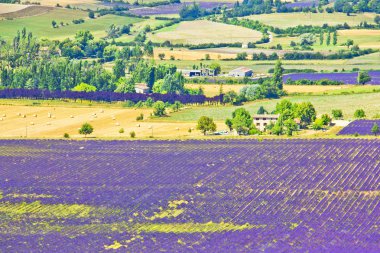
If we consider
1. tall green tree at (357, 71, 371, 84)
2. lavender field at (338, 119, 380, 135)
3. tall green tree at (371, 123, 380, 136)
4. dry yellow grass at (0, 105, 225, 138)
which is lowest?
dry yellow grass at (0, 105, 225, 138)

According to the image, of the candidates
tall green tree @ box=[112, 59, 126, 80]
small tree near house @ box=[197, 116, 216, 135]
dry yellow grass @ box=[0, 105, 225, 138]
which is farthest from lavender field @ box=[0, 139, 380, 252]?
tall green tree @ box=[112, 59, 126, 80]

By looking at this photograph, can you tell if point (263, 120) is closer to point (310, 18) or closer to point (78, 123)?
point (78, 123)

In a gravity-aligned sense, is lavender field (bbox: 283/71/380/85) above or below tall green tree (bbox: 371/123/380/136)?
above

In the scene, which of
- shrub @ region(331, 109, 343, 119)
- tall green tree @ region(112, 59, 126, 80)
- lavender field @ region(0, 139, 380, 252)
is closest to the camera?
lavender field @ region(0, 139, 380, 252)

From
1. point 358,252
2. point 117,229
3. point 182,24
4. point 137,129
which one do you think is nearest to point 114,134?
point 137,129

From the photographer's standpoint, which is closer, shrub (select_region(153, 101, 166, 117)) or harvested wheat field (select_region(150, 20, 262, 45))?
shrub (select_region(153, 101, 166, 117))

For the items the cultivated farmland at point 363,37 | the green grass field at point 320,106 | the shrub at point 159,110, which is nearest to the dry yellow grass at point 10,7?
the cultivated farmland at point 363,37

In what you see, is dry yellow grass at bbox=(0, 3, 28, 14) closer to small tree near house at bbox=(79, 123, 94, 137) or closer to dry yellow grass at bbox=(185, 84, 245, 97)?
dry yellow grass at bbox=(185, 84, 245, 97)

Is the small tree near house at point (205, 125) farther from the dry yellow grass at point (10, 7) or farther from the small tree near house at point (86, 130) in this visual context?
the dry yellow grass at point (10, 7)
